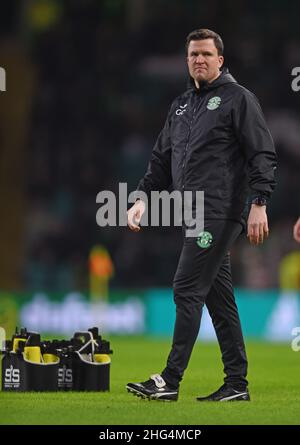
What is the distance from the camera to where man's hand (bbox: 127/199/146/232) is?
932 centimetres

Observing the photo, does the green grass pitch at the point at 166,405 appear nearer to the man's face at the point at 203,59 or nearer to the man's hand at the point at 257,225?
the man's hand at the point at 257,225

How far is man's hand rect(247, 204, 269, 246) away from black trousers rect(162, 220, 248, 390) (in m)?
0.27

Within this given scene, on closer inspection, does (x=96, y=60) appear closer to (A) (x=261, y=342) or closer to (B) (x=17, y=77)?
(B) (x=17, y=77)

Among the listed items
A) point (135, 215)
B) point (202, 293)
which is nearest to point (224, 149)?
point (135, 215)

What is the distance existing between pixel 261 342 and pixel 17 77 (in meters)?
11.0

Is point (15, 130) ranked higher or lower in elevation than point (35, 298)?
higher

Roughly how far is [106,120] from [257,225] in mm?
20517

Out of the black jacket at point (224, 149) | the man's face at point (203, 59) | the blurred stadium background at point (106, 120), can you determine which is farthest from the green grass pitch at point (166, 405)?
the blurred stadium background at point (106, 120)

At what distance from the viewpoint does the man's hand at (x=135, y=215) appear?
30.6ft

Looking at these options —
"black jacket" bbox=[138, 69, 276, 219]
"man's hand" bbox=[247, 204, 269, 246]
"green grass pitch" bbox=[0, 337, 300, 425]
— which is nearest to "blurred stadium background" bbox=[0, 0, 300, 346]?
"green grass pitch" bbox=[0, 337, 300, 425]

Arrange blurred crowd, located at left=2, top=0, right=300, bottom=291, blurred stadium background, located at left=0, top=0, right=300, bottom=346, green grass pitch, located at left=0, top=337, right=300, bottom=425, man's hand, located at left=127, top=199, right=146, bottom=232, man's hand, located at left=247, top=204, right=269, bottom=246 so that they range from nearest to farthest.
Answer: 1. green grass pitch, located at left=0, top=337, right=300, bottom=425
2. man's hand, located at left=247, top=204, right=269, bottom=246
3. man's hand, located at left=127, top=199, right=146, bottom=232
4. blurred stadium background, located at left=0, top=0, right=300, bottom=346
5. blurred crowd, located at left=2, top=0, right=300, bottom=291

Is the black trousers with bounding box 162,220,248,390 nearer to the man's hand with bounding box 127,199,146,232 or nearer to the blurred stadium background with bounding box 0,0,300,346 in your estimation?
the man's hand with bounding box 127,199,146,232

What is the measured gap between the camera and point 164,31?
29.8 meters
